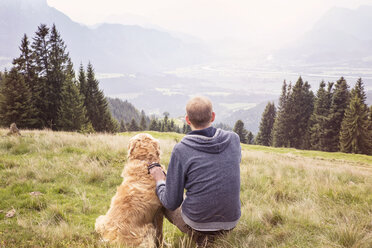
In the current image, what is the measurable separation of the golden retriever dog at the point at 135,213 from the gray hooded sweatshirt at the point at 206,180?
0.30m

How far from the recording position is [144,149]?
11.6 feet

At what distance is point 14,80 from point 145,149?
40799mm

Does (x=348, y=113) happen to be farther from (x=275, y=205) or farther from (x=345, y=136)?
(x=275, y=205)

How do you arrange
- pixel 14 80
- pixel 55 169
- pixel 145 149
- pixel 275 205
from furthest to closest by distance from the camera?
pixel 14 80 < pixel 55 169 < pixel 275 205 < pixel 145 149

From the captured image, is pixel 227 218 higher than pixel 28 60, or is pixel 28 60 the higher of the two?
pixel 28 60

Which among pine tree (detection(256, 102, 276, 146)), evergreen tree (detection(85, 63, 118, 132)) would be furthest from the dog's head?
pine tree (detection(256, 102, 276, 146))

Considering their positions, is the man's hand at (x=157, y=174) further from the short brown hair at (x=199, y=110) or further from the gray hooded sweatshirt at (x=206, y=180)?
the short brown hair at (x=199, y=110)

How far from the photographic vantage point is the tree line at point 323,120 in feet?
143

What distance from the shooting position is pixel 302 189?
5949 millimetres

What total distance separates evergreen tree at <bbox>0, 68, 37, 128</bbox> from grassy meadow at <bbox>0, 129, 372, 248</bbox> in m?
32.6

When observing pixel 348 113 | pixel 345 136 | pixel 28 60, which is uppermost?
pixel 28 60

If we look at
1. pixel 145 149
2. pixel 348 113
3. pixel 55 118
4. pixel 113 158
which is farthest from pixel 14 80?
pixel 348 113

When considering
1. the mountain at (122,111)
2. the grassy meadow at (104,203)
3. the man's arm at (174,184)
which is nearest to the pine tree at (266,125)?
the grassy meadow at (104,203)

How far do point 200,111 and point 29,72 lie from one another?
46785 millimetres
